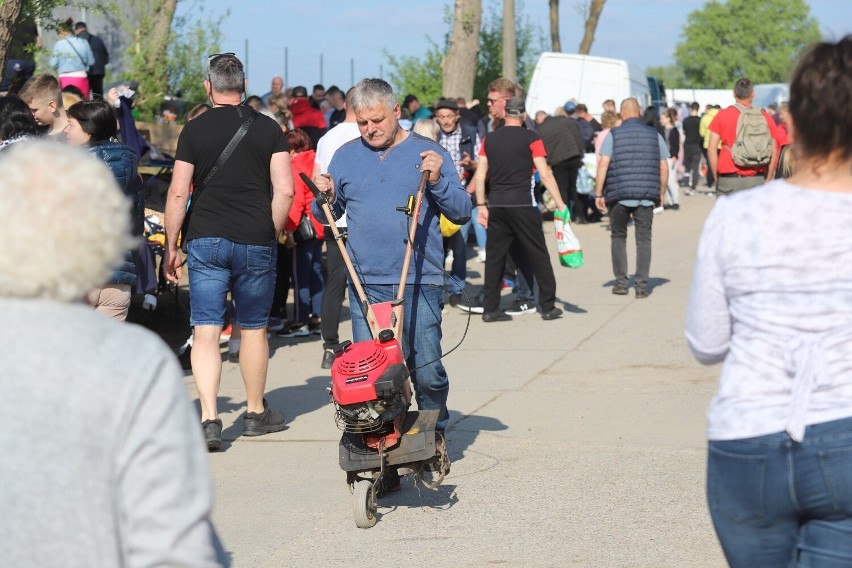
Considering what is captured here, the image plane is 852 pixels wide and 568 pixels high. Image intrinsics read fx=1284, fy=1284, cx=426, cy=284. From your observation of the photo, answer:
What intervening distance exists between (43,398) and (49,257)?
235 millimetres

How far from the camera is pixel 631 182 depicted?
12.6 meters

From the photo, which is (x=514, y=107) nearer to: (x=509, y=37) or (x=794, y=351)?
(x=794, y=351)

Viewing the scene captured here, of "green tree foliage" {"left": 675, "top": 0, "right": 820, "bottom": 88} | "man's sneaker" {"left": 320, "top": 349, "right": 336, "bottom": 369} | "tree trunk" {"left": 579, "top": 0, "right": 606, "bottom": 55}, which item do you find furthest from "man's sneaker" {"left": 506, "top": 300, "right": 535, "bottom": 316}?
"green tree foliage" {"left": 675, "top": 0, "right": 820, "bottom": 88}

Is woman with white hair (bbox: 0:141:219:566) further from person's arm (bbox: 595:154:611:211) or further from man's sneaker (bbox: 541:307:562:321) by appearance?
person's arm (bbox: 595:154:611:211)

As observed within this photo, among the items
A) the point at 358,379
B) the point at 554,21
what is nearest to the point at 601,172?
the point at 358,379

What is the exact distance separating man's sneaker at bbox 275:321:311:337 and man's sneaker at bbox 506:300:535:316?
2.08m

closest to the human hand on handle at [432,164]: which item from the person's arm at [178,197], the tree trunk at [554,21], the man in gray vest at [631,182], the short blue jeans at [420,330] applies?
the short blue jeans at [420,330]

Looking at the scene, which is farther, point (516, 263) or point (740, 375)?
point (516, 263)

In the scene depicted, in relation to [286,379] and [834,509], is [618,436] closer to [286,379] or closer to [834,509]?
[286,379]

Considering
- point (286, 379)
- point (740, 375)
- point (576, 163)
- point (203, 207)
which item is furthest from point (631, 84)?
point (740, 375)

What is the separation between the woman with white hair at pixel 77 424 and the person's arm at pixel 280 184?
488 centimetres

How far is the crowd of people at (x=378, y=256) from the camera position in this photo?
7.04 ft

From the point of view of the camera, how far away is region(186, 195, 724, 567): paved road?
17.2 feet

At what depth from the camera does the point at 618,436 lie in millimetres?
7105
